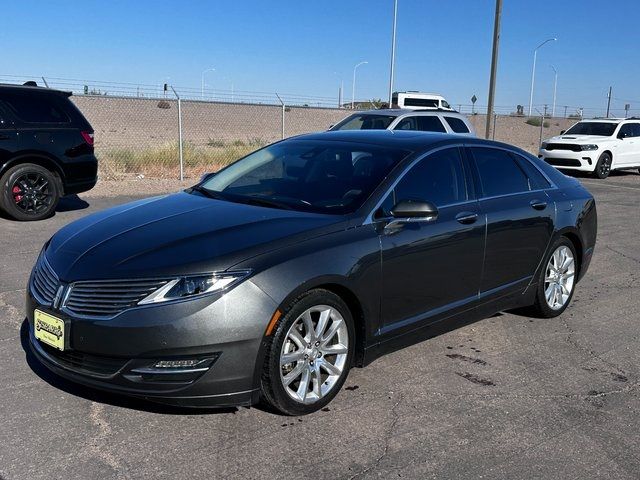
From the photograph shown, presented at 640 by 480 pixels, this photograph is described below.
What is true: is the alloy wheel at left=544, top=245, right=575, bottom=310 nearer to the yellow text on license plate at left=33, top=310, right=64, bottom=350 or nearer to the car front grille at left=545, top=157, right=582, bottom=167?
the yellow text on license plate at left=33, top=310, right=64, bottom=350

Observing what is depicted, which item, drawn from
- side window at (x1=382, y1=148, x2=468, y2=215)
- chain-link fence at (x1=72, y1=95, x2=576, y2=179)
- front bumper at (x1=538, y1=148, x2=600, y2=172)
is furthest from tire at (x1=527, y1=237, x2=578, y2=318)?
chain-link fence at (x1=72, y1=95, x2=576, y2=179)

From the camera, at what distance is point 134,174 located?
1570 cm

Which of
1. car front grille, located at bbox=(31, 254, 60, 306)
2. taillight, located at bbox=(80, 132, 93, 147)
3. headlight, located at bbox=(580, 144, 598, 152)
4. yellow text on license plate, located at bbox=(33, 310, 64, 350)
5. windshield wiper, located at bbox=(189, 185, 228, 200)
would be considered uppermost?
taillight, located at bbox=(80, 132, 93, 147)

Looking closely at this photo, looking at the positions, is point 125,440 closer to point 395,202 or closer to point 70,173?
point 395,202

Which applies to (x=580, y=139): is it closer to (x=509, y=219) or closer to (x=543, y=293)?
(x=543, y=293)

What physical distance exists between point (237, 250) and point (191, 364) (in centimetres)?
63

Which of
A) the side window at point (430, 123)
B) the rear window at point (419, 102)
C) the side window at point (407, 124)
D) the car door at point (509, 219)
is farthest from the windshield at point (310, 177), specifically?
the rear window at point (419, 102)

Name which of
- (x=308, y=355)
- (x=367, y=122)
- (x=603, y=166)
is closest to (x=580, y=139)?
(x=603, y=166)

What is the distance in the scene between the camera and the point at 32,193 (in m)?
9.20

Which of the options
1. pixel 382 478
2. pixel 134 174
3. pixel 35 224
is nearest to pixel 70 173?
pixel 35 224

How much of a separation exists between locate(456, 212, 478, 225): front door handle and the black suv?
677 centimetres

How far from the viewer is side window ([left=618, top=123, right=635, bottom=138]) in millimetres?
19856

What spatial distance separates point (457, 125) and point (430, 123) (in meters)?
0.78

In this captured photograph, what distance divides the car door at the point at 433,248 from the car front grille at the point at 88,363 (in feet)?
5.32
